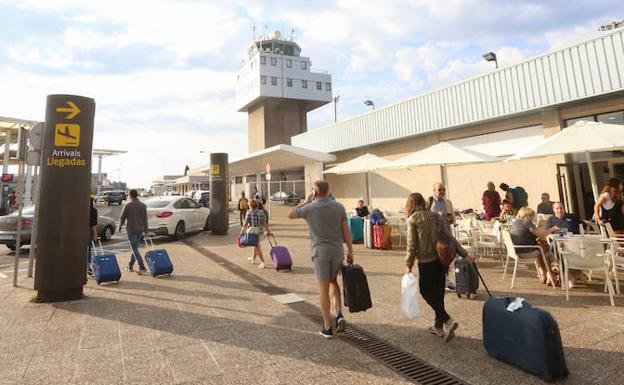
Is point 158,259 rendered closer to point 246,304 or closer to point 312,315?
point 246,304

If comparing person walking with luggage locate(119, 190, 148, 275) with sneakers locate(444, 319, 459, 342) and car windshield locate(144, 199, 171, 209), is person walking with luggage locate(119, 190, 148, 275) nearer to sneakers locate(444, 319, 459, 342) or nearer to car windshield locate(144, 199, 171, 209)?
car windshield locate(144, 199, 171, 209)

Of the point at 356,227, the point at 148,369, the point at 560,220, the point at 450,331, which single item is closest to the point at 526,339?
the point at 450,331

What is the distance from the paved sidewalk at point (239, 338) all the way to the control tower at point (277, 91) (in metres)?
45.1

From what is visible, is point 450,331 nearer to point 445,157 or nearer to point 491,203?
point 445,157

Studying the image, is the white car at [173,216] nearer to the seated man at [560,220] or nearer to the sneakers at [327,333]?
the sneakers at [327,333]

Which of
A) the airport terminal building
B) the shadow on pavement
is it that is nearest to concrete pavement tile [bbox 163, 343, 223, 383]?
the shadow on pavement

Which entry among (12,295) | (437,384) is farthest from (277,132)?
(437,384)

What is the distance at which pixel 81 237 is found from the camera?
5.74m

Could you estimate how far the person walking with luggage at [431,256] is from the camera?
3949 millimetres

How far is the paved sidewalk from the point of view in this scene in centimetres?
319

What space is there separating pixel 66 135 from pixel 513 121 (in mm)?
12932

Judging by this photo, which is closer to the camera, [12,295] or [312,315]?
[312,315]

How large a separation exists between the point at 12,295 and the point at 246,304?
425 cm

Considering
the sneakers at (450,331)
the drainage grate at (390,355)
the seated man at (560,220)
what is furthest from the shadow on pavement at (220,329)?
the seated man at (560,220)
